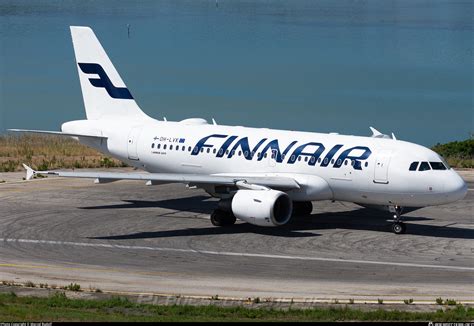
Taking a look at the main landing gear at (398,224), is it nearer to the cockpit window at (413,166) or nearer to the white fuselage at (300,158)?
the white fuselage at (300,158)

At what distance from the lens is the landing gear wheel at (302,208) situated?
51.3 m

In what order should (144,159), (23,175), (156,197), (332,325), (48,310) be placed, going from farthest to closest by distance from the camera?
1. (23,175)
2. (156,197)
3. (144,159)
4. (48,310)
5. (332,325)

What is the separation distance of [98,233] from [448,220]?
16730 millimetres

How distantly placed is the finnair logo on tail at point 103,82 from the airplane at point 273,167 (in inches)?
66.5

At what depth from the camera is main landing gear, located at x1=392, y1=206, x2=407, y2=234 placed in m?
46.7

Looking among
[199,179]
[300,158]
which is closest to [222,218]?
[199,179]

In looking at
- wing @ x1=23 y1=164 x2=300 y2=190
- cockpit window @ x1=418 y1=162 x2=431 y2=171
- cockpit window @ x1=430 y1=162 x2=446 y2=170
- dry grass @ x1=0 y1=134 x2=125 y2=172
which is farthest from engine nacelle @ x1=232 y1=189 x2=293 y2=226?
dry grass @ x1=0 y1=134 x2=125 y2=172

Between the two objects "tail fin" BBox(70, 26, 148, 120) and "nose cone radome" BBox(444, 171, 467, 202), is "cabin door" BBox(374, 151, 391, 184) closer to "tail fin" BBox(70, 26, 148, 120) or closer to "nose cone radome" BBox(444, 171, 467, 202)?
"nose cone radome" BBox(444, 171, 467, 202)

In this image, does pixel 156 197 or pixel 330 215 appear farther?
pixel 156 197

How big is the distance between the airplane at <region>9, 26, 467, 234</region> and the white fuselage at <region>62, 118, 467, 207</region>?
43 mm

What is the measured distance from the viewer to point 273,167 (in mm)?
49625

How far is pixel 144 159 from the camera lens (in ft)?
179

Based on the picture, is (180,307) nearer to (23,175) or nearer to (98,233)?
(98,233)

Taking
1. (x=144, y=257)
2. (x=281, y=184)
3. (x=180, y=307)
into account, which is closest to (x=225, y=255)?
(x=144, y=257)
